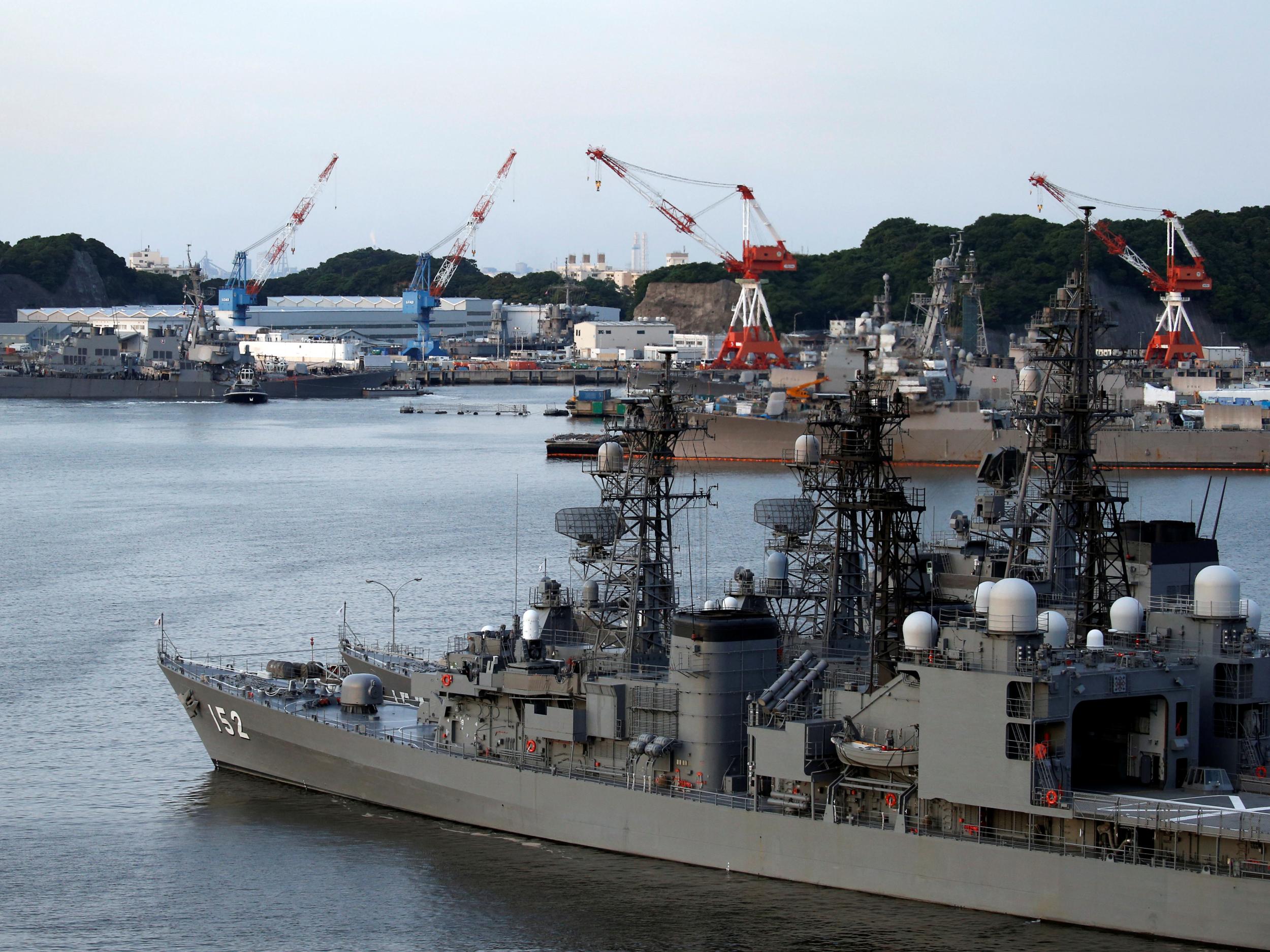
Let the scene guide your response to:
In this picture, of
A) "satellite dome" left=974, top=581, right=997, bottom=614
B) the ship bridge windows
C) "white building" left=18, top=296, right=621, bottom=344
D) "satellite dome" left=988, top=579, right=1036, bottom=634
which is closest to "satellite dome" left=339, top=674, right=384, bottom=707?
"satellite dome" left=974, top=581, right=997, bottom=614

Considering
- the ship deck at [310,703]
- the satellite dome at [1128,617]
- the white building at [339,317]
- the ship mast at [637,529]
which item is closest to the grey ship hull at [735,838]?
the ship deck at [310,703]

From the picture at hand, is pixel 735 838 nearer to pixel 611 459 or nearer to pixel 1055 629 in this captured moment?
pixel 1055 629

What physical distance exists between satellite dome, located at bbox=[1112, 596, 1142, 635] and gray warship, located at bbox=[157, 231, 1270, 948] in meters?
0.08

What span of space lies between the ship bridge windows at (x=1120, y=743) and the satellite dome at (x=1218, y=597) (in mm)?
1706

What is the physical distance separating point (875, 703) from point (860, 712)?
0.97ft

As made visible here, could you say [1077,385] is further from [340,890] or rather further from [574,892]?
[340,890]

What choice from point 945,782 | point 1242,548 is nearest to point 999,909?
point 945,782

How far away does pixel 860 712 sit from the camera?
21.6 meters

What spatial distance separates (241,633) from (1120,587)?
20.4 m

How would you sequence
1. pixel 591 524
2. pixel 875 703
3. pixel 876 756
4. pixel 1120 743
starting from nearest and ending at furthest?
pixel 876 756, pixel 1120 743, pixel 875 703, pixel 591 524

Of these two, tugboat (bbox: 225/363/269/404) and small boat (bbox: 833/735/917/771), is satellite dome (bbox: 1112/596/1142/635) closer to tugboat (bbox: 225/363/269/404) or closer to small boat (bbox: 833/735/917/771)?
small boat (bbox: 833/735/917/771)

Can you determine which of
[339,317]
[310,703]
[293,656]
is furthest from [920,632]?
[339,317]

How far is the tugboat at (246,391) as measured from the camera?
126 m

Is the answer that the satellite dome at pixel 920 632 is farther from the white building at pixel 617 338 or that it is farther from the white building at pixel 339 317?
the white building at pixel 339 317
